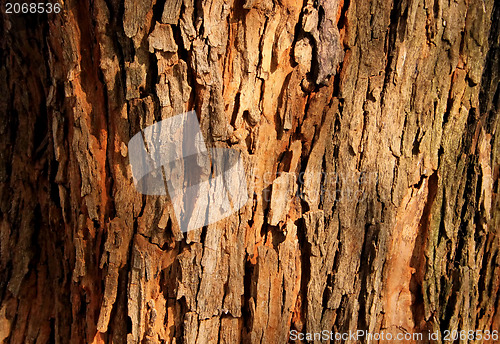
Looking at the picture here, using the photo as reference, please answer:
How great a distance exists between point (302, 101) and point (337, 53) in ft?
0.57

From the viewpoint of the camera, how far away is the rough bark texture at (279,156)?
3.91 ft

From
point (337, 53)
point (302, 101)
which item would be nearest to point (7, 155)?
point (302, 101)
